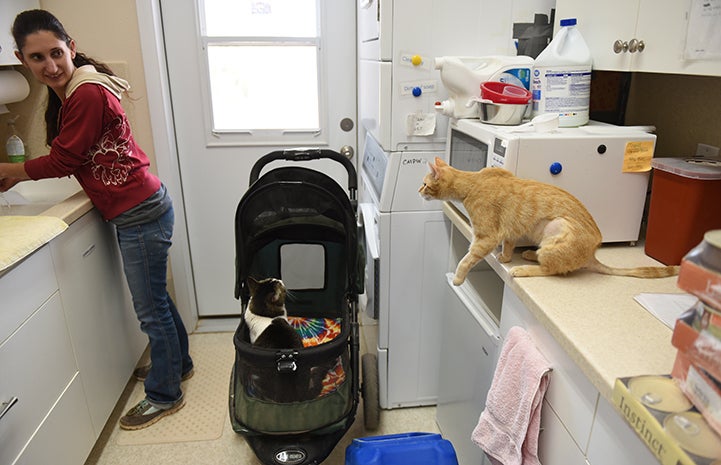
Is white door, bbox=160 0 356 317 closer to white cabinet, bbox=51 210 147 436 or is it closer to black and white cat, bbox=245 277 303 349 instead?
white cabinet, bbox=51 210 147 436

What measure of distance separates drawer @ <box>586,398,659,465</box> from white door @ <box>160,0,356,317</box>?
1936 millimetres

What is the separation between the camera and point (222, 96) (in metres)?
2.44

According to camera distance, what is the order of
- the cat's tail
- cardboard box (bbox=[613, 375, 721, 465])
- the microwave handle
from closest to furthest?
cardboard box (bbox=[613, 375, 721, 465]) < the cat's tail < the microwave handle

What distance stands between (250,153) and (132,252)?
2.88 feet

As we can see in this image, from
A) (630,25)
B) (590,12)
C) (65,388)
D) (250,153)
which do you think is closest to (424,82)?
(590,12)

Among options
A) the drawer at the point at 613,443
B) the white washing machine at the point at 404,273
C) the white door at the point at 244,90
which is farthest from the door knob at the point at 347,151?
the drawer at the point at 613,443

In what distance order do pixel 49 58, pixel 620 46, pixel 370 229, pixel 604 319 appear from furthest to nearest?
pixel 370 229, pixel 49 58, pixel 620 46, pixel 604 319

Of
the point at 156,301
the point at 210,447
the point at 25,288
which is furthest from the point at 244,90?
the point at 210,447

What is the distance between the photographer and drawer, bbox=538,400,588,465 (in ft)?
3.14

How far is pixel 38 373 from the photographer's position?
146 centimetres

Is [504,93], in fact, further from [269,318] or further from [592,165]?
[269,318]

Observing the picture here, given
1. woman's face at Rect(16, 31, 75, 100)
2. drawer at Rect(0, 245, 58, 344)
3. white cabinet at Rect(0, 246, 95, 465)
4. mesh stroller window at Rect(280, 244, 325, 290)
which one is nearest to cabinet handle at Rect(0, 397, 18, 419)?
white cabinet at Rect(0, 246, 95, 465)

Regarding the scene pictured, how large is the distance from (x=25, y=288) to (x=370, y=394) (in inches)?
49.1

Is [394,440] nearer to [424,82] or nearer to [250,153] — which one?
[424,82]
